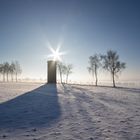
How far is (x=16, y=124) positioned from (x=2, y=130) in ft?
3.83

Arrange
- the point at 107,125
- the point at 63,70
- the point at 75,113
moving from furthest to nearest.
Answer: the point at 63,70 < the point at 75,113 < the point at 107,125

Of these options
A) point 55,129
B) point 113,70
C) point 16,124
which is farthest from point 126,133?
point 113,70

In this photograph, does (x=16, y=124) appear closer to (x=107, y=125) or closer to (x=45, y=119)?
(x=45, y=119)

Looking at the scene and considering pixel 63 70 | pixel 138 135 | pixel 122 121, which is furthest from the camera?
pixel 63 70

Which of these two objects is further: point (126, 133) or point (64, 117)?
point (64, 117)

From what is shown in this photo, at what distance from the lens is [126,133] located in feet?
27.0

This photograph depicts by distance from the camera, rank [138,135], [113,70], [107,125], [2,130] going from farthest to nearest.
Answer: [113,70], [107,125], [2,130], [138,135]

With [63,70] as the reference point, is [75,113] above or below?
below

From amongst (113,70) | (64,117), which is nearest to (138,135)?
(64,117)

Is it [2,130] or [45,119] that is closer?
[2,130]

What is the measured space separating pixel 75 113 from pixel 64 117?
1347mm

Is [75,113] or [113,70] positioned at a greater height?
[113,70]

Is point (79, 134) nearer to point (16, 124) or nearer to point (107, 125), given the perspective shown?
point (107, 125)

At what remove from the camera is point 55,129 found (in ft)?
29.2
